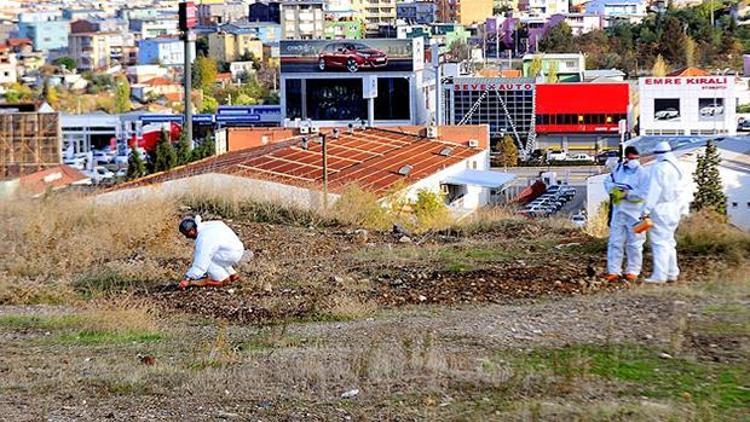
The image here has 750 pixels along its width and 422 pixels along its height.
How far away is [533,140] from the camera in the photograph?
156 feet

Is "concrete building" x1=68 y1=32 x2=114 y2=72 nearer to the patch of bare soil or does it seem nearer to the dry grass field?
the dry grass field

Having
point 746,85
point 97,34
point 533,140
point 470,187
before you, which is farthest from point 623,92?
point 97,34

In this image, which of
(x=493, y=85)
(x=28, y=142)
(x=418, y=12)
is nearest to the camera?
(x=28, y=142)

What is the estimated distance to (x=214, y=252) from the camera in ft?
30.4

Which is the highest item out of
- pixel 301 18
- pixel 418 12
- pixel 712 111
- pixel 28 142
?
pixel 418 12

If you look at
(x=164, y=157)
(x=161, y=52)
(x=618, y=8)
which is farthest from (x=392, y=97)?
(x=618, y=8)

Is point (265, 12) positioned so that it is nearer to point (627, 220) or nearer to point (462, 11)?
point (462, 11)

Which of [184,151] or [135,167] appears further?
[184,151]

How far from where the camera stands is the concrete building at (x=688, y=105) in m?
44.1

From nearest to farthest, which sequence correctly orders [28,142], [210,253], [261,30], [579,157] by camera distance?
1. [210,253]
2. [28,142]
3. [579,157]
4. [261,30]

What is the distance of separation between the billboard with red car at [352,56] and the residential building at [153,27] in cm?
8034

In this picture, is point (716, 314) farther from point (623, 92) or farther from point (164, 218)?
point (623, 92)

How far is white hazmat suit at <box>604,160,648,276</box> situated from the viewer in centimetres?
857

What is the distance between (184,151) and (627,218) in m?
25.3
